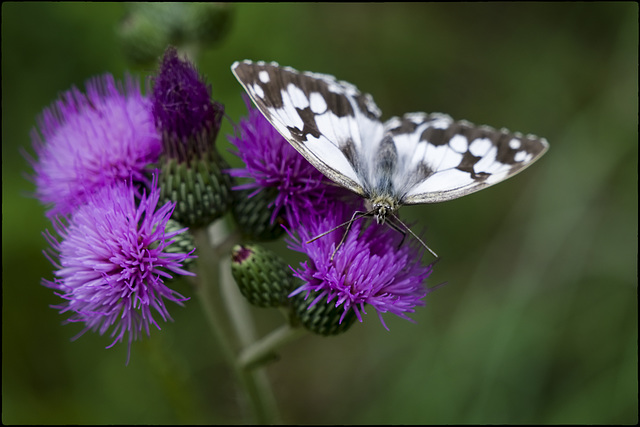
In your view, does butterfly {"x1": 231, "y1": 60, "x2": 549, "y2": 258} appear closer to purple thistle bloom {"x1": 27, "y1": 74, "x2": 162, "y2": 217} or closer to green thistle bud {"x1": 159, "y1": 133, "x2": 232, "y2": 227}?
green thistle bud {"x1": 159, "y1": 133, "x2": 232, "y2": 227}

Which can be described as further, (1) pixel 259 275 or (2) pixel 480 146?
(2) pixel 480 146

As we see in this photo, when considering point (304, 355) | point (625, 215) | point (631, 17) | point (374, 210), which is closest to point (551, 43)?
point (631, 17)

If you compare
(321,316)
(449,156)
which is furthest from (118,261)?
(449,156)

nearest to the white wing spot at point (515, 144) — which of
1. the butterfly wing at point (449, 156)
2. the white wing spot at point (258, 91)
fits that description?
the butterfly wing at point (449, 156)

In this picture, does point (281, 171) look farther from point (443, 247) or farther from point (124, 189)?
point (443, 247)

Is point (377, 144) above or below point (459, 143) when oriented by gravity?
above

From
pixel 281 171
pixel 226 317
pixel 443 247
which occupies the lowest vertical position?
pixel 443 247

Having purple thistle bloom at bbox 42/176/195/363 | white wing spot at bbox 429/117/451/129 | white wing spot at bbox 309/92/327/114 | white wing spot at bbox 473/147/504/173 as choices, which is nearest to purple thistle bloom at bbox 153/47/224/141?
purple thistle bloom at bbox 42/176/195/363
